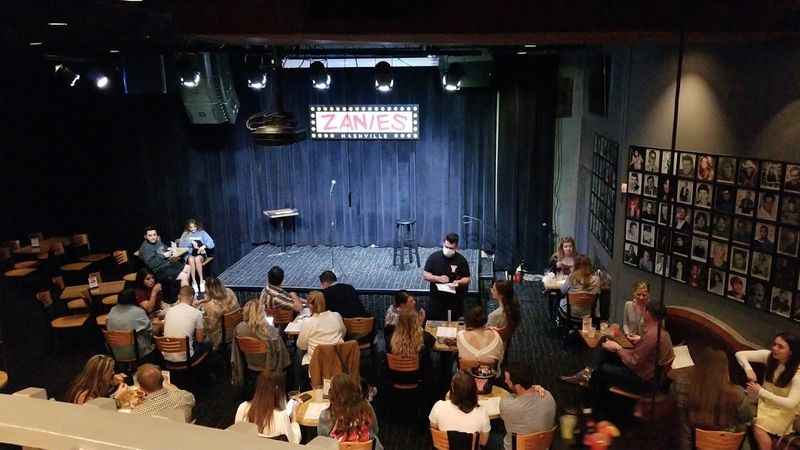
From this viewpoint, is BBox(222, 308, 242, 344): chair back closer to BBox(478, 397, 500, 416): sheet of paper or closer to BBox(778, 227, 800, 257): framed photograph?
BBox(478, 397, 500, 416): sheet of paper

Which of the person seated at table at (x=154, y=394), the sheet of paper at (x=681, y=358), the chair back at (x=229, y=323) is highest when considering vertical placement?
the person seated at table at (x=154, y=394)

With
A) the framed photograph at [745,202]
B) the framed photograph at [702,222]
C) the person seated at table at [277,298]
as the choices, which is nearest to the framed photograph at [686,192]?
the framed photograph at [702,222]

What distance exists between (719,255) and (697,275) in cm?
39

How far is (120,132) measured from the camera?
11.0m

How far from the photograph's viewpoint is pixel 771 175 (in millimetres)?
5555

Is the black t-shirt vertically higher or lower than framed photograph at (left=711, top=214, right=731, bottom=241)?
lower

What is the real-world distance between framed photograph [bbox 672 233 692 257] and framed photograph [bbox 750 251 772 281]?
917 mm

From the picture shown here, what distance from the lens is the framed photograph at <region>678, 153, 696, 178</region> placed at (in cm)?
662

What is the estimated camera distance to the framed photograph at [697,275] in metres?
6.52

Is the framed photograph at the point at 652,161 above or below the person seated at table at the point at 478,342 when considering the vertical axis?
above

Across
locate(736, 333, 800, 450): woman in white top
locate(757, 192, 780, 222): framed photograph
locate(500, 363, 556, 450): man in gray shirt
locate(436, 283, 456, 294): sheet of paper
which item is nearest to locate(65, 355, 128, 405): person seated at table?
locate(500, 363, 556, 450): man in gray shirt

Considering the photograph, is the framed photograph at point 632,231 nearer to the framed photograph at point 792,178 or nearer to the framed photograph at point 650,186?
the framed photograph at point 650,186

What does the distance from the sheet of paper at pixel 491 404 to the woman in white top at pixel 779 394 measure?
190 centimetres

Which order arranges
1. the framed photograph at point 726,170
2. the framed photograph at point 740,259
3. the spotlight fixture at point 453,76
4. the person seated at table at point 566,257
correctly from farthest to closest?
the spotlight fixture at point 453,76, the person seated at table at point 566,257, the framed photograph at point 726,170, the framed photograph at point 740,259
